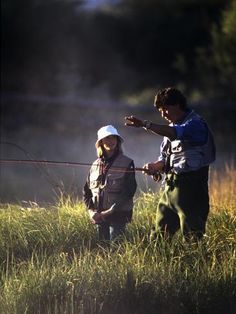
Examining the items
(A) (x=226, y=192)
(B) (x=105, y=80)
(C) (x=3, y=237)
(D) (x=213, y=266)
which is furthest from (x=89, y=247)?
(B) (x=105, y=80)

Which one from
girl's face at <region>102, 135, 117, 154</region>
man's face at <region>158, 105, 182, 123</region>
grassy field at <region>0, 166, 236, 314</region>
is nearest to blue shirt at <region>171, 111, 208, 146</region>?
man's face at <region>158, 105, 182, 123</region>

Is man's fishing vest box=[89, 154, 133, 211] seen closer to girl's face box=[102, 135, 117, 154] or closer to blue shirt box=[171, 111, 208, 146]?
girl's face box=[102, 135, 117, 154]

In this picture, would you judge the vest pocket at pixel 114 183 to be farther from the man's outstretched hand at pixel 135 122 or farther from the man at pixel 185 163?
the man's outstretched hand at pixel 135 122

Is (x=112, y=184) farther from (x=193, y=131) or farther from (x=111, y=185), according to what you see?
(x=193, y=131)

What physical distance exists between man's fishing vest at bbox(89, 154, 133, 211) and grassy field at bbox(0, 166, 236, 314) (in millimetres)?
320

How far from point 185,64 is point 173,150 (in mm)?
15174

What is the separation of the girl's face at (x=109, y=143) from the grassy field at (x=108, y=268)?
747 mm

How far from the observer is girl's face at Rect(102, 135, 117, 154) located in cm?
714

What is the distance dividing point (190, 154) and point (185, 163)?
0.08 metres

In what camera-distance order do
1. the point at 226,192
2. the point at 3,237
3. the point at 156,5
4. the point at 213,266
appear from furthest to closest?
the point at 156,5 < the point at 226,192 < the point at 3,237 < the point at 213,266

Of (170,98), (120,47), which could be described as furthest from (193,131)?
(120,47)

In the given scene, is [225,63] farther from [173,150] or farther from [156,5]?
[173,150]

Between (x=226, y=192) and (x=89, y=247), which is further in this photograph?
(x=226, y=192)

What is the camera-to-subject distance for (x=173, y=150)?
22.4 ft
